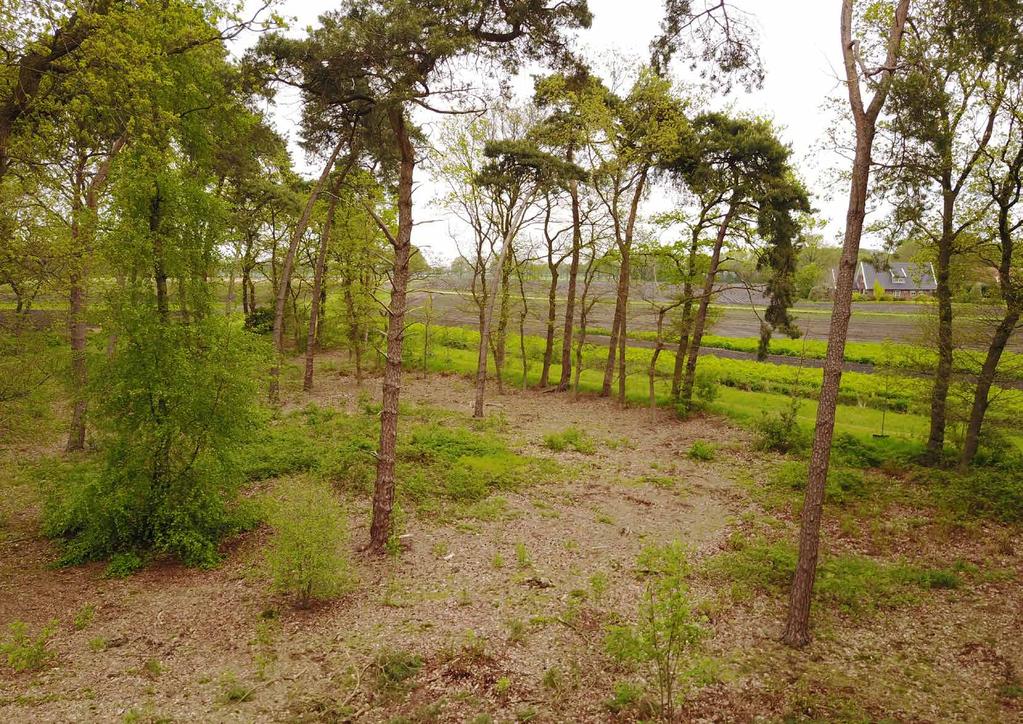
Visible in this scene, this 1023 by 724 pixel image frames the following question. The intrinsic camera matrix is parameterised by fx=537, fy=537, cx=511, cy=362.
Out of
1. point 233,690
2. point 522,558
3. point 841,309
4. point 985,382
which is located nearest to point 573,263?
point 985,382

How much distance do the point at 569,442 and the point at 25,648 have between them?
45.9 feet

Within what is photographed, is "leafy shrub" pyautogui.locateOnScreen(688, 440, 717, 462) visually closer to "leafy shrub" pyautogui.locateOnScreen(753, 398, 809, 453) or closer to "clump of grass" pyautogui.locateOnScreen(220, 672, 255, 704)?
"leafy shrub" pyautogui.locateOnScreen(753, 398, 809, 453)

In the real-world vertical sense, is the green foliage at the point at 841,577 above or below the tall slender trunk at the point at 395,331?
below

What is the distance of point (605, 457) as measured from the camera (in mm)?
17219

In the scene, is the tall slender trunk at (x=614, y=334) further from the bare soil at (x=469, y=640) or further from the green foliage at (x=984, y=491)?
the bare soil at (x=469, y=640)

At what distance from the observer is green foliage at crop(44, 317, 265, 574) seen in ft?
29.3

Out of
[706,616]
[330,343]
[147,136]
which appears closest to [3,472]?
[147,136]

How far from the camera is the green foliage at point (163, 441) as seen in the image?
8.92 metres

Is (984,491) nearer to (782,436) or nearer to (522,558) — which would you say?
(782,436)

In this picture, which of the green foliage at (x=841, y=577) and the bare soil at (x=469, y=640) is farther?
the green foliage at (x=841, y=577)

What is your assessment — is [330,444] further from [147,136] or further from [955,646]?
[955,646]

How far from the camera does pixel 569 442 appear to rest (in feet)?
59.5

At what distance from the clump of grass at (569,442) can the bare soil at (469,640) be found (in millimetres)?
5844

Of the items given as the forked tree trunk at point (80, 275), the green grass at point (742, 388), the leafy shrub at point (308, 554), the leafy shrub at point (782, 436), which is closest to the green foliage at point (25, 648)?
the leafy shrub at point (308, 554)
